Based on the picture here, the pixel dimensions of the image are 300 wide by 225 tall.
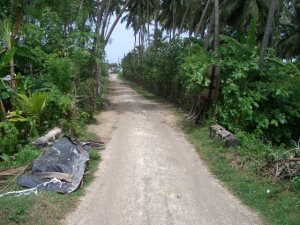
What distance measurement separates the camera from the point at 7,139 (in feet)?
38.2

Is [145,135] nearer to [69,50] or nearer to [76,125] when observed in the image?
[76,125]

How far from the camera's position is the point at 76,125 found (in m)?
13.7

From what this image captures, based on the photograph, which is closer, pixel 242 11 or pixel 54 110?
pixel 54 110

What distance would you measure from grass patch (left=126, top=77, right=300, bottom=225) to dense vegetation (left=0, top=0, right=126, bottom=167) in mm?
4259

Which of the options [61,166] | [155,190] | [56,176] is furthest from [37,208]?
[155,190]

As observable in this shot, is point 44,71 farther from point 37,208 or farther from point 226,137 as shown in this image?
point 37,208

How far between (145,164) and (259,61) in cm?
719

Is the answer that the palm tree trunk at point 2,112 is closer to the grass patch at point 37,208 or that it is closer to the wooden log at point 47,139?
the wooden log at point 47,139

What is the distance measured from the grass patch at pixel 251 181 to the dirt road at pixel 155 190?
22cm

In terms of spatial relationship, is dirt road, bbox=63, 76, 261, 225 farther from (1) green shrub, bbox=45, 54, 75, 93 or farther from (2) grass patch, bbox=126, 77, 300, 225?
(1) green shrub, bbox=45, 54, 75, 93

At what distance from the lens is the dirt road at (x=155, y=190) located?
700 centimetres

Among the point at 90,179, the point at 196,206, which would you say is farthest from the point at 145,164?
the point at 196,206

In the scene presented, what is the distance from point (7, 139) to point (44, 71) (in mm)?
5021

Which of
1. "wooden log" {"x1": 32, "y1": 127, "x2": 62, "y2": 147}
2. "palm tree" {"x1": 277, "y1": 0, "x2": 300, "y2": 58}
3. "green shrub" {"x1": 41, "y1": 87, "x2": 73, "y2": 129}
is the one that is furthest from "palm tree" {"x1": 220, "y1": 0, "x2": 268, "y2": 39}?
"wooden log" {"x1": 32, "y1": 127, "x2": 62, "y2": 147}
